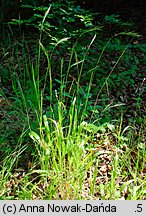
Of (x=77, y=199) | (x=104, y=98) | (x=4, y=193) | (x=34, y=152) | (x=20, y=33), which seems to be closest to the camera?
(x=77, y=199)

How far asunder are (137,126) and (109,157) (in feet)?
1.69

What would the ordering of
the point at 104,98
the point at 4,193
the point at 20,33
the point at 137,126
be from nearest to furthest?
1. the point at 4,193
2. the point at 137,126
3. the point at 104,98
4. the point at 20,33

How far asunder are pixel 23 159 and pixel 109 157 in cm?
63

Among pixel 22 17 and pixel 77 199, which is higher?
pixel 22 17

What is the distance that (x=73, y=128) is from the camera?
2180 millimetres

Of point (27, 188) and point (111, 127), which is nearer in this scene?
point (27, 188)

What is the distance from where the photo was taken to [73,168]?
6.86ft

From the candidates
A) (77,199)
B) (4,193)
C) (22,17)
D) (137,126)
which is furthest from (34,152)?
(22,17)

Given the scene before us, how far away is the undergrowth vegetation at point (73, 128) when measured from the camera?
6.77 feet

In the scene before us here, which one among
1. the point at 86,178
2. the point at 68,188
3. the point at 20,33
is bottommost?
the point at 86,178

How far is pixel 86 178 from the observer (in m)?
2.35

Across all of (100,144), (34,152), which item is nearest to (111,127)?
(100,144)

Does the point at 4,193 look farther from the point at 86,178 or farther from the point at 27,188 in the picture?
the point at 86,178

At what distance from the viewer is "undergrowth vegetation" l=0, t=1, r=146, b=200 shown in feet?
6.77
